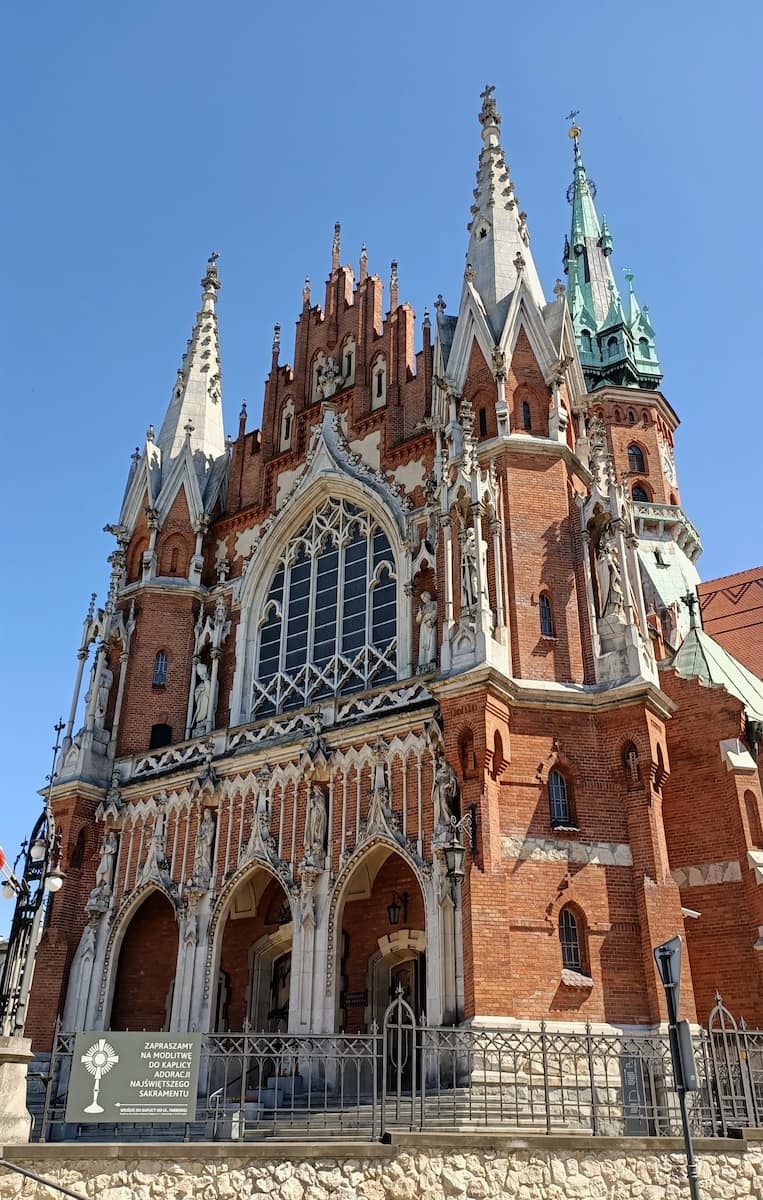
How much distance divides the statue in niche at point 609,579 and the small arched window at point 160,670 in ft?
31.6

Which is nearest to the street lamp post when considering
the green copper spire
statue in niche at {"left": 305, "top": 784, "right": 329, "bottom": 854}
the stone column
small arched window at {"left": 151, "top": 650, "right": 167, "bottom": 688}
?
the stone column

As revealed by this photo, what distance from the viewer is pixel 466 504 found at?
18422 millimetres

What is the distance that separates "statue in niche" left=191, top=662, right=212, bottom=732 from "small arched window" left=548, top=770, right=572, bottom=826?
26.5 feet

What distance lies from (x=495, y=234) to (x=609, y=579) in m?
8.44

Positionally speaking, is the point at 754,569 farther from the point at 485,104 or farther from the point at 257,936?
the point at 257,936

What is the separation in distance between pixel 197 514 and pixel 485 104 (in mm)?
11153

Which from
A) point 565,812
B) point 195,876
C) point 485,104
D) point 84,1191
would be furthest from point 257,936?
point 485,104

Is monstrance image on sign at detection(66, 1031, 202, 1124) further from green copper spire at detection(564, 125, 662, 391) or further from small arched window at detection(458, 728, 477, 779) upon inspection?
green copper spire at detection(564, 125, 662, 391)

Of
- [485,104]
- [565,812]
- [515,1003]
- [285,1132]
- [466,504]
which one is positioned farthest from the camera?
[485,104]

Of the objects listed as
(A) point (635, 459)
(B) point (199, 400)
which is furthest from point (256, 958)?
(A) point (635, 459)

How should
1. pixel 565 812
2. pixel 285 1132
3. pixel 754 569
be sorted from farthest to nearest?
1. pixel 754 569
2. pixel 565 812
3. pixel 285 1132

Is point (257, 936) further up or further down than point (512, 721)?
further down

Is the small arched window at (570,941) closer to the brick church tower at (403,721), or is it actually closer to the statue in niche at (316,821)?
→ the brick church tower at (403,721)

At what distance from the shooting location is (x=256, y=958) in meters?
19.8
